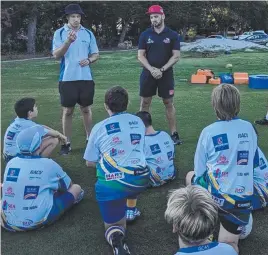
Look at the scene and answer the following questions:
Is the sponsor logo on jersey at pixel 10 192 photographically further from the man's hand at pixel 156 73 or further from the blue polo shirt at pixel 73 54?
the man's hand at pixel 156 73

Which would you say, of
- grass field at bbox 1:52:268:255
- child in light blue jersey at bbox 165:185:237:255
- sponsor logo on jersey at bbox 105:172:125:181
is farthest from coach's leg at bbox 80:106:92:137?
child in light blue jersey at bbox 165:185:237:255

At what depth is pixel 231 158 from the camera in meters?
3.03

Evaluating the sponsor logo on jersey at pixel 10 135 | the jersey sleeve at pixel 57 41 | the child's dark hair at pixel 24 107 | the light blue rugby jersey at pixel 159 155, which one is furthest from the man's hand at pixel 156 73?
the sponsor logo on jersey at pixel 10 135

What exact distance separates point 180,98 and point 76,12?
4.62 meters

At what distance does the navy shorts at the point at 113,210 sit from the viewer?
3.25m

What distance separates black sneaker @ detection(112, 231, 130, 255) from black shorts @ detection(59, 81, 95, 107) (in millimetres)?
2707

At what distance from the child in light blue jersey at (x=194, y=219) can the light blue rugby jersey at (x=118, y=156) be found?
1.21m

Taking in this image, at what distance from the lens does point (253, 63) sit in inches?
681

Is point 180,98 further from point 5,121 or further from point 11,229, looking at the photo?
point 11,229

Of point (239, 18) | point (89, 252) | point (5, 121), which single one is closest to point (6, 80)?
point (5, 121)

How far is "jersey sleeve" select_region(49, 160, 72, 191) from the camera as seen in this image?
3613 mm

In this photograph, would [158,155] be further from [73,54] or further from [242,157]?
[73,54]

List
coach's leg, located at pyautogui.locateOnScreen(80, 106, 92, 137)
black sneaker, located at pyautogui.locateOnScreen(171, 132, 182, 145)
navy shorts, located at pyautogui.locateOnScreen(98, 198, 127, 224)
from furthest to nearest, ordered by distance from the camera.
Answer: black sneaker, located at pyautogui.locateOnScreen(171, 132, 182, 145), coach's leg, located at pyautogui.locateOnScreen(80, 106, 92, 137), navy shorts, located at pyautogui.locateOnScreen(98, 198, 127, 224)

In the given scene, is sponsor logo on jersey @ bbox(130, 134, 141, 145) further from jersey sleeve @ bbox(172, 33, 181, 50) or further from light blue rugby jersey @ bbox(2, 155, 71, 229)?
jersey sleeve @ bbox(172, 33, 181, 50)
